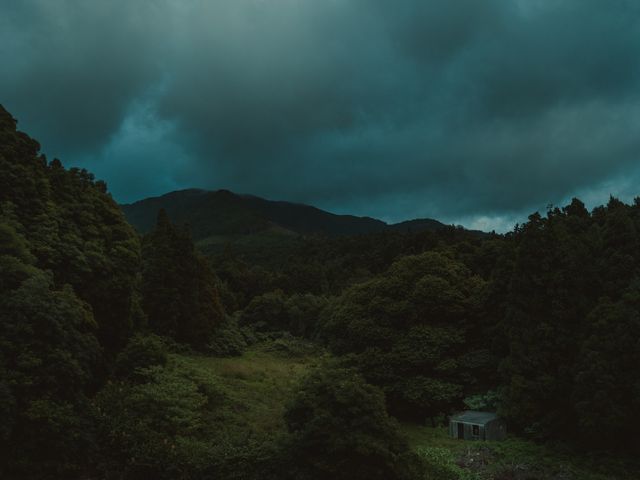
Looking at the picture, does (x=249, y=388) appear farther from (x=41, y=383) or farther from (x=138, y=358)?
(x=41, y=383)

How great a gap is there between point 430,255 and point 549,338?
364 inches

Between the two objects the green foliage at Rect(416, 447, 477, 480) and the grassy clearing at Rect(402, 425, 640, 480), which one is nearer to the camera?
the green foliage at Rect(416, 447, 477, 480)

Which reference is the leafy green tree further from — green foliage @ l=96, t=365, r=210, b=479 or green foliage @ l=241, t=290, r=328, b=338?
green foliage @ l=241, t=290, r=328, b=338

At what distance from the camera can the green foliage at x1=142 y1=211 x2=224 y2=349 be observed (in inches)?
1199

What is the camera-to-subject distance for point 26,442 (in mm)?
14211

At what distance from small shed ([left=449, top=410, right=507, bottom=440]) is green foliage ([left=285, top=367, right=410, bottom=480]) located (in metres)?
8.58

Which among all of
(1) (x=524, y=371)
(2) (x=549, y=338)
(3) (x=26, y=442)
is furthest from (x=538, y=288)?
(3) (x=26, y=442)

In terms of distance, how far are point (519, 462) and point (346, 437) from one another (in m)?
8.72

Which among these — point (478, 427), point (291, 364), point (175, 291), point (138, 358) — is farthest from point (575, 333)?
point (175, 291)

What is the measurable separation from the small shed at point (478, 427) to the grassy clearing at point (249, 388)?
7.25 meters

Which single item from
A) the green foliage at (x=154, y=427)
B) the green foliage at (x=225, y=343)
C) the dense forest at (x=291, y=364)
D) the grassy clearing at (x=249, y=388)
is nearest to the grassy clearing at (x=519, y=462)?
the dense forest at (x=291, y=364)

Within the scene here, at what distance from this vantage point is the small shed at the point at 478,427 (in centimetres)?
2155

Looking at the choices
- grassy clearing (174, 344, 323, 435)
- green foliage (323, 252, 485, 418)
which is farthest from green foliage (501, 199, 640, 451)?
grassy clearing (174, 344, 323, 435)

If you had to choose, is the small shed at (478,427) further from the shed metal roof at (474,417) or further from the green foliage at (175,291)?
the green foliage at (175,291)
